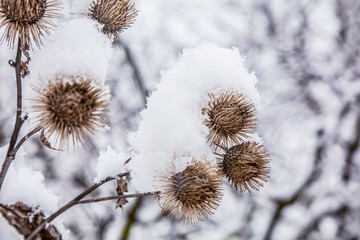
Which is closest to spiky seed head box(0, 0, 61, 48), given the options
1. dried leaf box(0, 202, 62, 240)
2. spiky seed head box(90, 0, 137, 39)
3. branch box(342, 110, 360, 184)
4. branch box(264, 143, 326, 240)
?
spiky seed head box(90, 0, 137, 39)

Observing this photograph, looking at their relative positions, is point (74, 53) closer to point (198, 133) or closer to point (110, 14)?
point (110, 14)

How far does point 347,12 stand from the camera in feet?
A: 26.9

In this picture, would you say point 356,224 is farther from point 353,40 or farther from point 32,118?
point 32,118

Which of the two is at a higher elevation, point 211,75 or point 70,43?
point 211,75

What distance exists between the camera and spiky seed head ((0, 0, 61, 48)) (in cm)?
154

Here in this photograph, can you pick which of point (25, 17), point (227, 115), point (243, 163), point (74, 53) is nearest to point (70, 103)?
point (74, 53)

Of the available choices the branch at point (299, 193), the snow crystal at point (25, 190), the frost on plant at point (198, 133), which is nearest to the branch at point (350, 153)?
the branch at point (299, 193)

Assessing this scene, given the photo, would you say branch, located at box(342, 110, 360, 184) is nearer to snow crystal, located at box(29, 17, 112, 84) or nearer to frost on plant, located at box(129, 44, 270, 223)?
frost on plant, located at box(129, 44, 270, 223)

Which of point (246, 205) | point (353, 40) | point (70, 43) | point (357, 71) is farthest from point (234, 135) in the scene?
point (353, 40)

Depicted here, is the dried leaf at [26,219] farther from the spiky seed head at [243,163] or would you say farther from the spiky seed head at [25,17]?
the spiky seed head at [243,163]

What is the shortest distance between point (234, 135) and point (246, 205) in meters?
6.13

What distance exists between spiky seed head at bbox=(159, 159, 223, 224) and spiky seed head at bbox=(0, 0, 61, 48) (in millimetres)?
Answer: 878

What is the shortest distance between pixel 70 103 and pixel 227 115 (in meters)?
0.80

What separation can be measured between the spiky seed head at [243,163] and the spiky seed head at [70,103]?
28.9 inches
